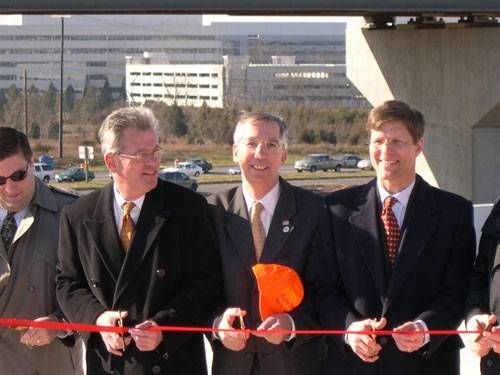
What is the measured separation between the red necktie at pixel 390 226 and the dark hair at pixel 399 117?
32cm

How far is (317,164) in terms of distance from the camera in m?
56.1

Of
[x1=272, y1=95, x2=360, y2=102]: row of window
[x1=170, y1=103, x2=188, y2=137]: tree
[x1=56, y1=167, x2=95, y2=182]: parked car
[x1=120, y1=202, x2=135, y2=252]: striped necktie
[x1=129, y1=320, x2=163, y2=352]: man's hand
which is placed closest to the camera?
[x1=129, y1=320, x2=163, y2=352]: man's hand

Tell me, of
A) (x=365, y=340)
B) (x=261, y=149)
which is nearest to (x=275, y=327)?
→ (x=365, y=340)

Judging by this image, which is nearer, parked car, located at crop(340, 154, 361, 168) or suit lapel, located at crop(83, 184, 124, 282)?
suit lapel, located at crop(83, 184, 124, 282)

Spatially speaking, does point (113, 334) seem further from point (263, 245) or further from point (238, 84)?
point (238, 84)


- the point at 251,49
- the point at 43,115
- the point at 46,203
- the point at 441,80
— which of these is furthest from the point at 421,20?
the point at 251,49

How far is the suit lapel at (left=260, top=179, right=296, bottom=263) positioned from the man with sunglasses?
43.5 inches

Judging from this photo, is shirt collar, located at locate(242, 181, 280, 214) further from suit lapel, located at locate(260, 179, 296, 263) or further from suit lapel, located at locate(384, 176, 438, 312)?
suit lapel, located at locate(384, 176, 438, 312)

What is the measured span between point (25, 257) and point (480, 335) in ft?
7.32

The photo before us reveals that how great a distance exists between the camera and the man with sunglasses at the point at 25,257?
5125mm

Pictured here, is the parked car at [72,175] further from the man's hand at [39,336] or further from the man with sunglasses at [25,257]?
the man's hand at [39,336]

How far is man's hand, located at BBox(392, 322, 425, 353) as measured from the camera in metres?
4.59

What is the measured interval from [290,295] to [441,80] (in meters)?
15.6

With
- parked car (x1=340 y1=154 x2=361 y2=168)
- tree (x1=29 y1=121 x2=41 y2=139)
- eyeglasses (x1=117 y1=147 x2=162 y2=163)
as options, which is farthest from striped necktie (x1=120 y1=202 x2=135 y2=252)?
tree (x1=29 y1=121 x2=41 y2=139)
